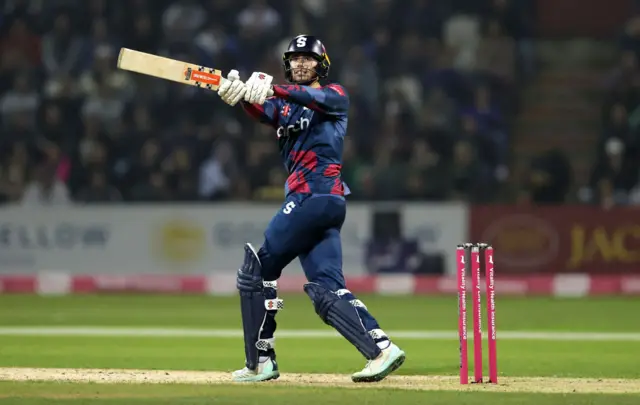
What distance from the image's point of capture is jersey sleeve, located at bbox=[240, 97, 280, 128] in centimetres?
718

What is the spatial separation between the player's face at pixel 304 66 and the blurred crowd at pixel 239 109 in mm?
8869

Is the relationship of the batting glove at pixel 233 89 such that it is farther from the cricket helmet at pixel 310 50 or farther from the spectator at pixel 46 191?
the spectator at pixel 46 191

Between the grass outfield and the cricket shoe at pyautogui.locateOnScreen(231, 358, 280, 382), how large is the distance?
16cm

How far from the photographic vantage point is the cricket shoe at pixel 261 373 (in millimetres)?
7289

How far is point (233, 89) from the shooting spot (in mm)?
6727

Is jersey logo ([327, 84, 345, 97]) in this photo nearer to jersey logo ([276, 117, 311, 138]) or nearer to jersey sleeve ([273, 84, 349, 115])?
jersey sleeve ([273, 84, 349, 115])

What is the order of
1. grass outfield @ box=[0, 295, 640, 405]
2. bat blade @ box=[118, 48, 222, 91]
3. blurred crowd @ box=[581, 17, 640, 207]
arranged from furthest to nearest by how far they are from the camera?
1. blurred crowd @ box=[581, 17, 640, 207]
2. bat blade @ box=[118, 48, 222, 91]
3. grass outfield @ box=[0, 295, 640, 405]

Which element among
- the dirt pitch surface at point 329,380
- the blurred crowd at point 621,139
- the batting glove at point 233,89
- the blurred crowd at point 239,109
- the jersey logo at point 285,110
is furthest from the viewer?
the blurred crowd at point 239,109

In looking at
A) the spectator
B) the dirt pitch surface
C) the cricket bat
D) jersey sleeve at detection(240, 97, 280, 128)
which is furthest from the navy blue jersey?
the spectator

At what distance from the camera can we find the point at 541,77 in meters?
18.6

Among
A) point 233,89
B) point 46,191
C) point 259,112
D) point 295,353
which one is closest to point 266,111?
point 259,112

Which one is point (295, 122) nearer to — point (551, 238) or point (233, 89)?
point (233, 89)

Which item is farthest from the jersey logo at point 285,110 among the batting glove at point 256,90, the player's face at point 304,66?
the batting glove at point 256,90

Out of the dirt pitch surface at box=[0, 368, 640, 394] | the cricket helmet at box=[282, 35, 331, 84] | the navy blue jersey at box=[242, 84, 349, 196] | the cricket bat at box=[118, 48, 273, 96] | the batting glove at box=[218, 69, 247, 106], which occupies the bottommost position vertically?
the dirt pitch surface at box=[0, 368, 640, 394]
